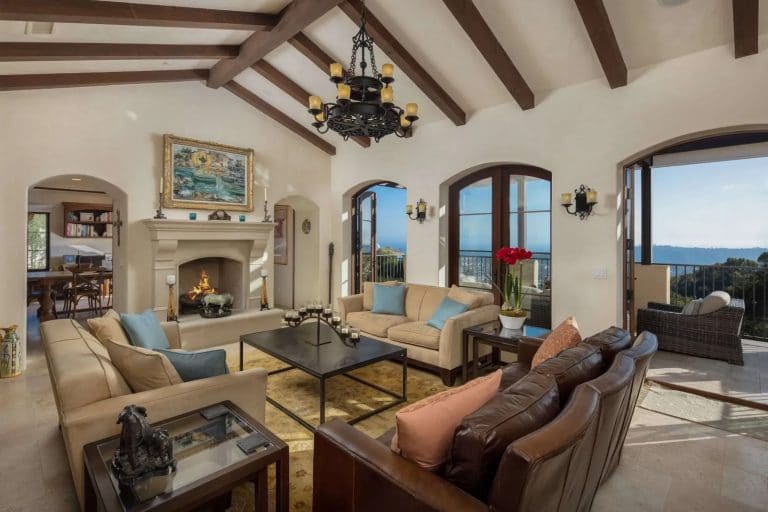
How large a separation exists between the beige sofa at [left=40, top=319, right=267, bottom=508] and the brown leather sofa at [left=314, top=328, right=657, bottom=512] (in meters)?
0.80

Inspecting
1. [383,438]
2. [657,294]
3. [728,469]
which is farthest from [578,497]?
[657,294]

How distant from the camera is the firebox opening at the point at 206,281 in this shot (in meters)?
6.12

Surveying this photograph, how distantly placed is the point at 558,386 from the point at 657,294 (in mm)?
5534

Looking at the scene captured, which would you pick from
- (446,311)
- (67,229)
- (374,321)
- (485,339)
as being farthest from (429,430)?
(67,229)

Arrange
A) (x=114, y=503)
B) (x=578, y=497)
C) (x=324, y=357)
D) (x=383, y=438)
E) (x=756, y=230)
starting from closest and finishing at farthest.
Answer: (x=114, y=503)
(x=578, y=497)
(x=383, y=438)
(x=324, y=357)
(x=756, y=230)

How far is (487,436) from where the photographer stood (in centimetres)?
134

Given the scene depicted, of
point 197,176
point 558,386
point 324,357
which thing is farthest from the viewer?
point 197,176

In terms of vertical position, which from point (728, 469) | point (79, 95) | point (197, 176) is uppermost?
point (79, 95)

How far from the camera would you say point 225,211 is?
6.12 metres

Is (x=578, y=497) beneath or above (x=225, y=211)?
beneath

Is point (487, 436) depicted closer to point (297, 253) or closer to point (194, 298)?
point (194, 298)

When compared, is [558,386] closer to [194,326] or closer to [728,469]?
[728,469]

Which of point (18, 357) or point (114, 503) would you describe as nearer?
point (114, 503)

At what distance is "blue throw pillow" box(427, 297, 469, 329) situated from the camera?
14.0ft
